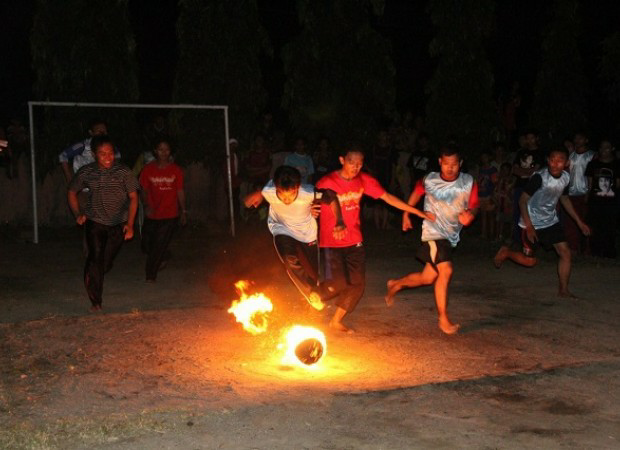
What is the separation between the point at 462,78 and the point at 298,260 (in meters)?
12.2

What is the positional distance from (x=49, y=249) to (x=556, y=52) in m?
14.8

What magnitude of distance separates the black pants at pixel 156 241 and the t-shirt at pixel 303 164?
5246 mm

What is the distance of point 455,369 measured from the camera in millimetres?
7789

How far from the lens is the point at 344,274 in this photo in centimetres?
928

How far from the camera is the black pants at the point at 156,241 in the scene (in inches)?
474

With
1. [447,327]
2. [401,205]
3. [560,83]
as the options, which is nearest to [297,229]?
[401,205]

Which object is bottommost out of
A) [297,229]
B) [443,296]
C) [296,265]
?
[443,296]

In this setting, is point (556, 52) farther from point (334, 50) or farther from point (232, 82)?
point (232, 82)

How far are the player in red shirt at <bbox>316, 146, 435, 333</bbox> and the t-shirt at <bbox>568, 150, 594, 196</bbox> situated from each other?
20.1 feet

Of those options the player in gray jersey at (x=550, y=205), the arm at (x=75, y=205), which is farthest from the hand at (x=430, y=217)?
the arm at (x=75, y=205)

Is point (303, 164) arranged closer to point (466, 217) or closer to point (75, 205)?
point (75, 205)

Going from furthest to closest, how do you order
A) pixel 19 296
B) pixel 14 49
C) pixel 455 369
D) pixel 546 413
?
pixel 14 49
pixel 19 296
pixel 455 369
pixel 546 413

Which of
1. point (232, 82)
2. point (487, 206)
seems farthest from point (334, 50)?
point (487, 206)

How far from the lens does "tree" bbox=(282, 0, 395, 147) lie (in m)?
20.4
